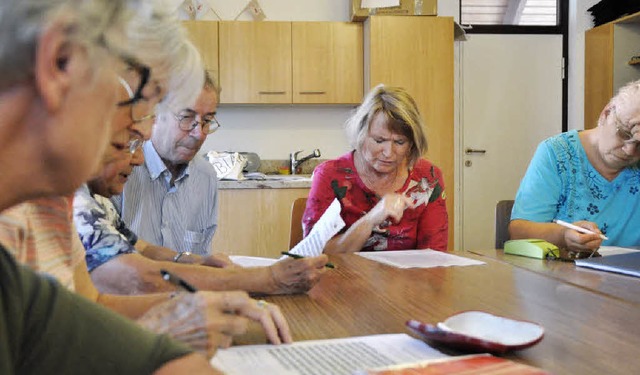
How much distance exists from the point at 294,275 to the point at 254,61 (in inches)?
128

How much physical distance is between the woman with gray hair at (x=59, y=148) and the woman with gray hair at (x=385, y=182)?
4.99 ft

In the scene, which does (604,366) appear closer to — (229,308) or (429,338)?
(429,338)

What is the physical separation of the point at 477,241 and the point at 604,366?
14.4 ft

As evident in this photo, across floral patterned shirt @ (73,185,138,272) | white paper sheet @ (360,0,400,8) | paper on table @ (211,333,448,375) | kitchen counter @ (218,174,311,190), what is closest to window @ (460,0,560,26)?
white paper sheet @ (360,0,400,8)

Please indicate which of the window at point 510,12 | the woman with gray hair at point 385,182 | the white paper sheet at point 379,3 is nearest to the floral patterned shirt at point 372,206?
the woman with gray hair at point 385,182

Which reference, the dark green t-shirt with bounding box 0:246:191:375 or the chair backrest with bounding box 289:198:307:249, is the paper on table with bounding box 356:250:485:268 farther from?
the dark green t-shirt with bounding box 0:246:191:375

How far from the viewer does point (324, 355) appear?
931 millimetres

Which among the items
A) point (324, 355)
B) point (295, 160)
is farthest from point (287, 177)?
point (324, 355)

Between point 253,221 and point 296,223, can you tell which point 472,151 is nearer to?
point 253,221

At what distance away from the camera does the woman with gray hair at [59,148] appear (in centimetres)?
49

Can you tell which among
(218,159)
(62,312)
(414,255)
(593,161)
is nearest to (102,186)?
(62,312)

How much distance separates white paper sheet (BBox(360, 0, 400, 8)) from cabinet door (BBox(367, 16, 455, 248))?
98 millimetres

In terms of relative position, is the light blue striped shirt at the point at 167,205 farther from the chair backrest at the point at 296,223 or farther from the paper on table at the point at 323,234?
the paper on table at the point at 323,234

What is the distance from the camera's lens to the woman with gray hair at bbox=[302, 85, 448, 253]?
88.3 inches
